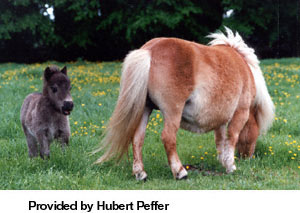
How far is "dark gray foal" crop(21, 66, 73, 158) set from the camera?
505 centimetres

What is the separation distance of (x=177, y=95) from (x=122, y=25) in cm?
1600

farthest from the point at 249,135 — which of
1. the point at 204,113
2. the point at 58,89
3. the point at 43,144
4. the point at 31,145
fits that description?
the point at 31,145

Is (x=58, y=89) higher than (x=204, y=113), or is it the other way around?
(x=58, y=89)

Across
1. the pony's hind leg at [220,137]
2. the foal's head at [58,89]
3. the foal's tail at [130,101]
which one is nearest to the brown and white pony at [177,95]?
the foal's tail at [130,101]

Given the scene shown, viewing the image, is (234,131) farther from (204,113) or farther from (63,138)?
(63,138)

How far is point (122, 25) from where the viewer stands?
19859 mm

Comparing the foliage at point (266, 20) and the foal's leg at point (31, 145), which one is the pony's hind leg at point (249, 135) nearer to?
the foal's leg at point (31, 145)

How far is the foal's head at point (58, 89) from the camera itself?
16.1 feet

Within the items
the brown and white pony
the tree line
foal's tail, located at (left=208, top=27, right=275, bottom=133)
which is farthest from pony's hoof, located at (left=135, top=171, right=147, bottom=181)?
the tree line

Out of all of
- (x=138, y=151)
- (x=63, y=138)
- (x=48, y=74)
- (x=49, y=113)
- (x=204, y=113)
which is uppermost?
(x=48, y=74)
